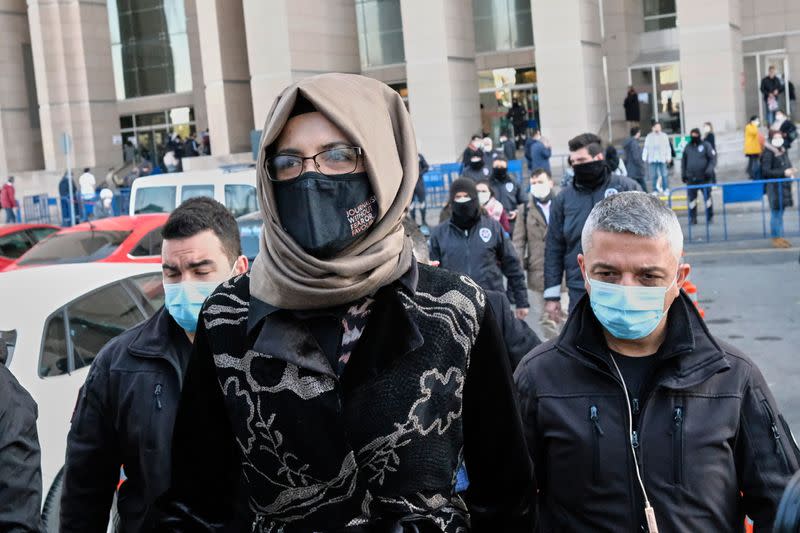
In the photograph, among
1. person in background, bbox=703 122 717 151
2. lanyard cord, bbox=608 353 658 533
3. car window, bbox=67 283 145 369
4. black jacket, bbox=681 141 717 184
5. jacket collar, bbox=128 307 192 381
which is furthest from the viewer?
person in background, bbox=703 122 717 151

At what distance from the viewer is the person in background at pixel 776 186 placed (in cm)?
1869

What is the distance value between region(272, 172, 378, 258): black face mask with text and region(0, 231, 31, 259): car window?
706 inches

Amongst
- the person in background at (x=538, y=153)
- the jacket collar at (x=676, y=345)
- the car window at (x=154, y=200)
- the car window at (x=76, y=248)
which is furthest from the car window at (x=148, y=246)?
the person in background at (x=538, y=153)

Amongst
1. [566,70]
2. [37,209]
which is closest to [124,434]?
[566,70]

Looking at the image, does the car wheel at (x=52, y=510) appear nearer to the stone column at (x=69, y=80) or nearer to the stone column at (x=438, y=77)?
the stone column at (x=438, y=77)

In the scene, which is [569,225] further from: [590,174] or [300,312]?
[300,312]

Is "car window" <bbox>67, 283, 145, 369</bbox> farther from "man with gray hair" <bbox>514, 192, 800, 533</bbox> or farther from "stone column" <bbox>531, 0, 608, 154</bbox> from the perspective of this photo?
"stone column" <bbox>531, 0, 608, 154</bbox>

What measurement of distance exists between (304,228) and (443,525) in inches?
27.1

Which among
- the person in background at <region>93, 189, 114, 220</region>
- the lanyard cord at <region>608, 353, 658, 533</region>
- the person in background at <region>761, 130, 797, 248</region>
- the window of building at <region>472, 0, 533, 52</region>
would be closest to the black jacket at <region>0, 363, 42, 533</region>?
the lanyard cord at <region>608, 353, 658, 533</region>

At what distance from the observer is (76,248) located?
15805mm

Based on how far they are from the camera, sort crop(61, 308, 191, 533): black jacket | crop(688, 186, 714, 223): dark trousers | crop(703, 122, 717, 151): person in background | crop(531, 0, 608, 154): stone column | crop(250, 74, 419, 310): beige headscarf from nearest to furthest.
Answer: crop(250, 74, 419, 310): beige headscarf → crop(61, 308, 191, 533): black jacket → crop(688, 186, 714, 223): dark trousers → crop(703, 122, 717, 151): person in background → crop(531, 0, 608, 154): stone column

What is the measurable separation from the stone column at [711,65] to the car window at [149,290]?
83.9 feet

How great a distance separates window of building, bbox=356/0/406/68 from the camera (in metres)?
42.3

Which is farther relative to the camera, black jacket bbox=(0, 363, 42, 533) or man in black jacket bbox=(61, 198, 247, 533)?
man in black jacket bbox=(61, 198, 247, 533)
